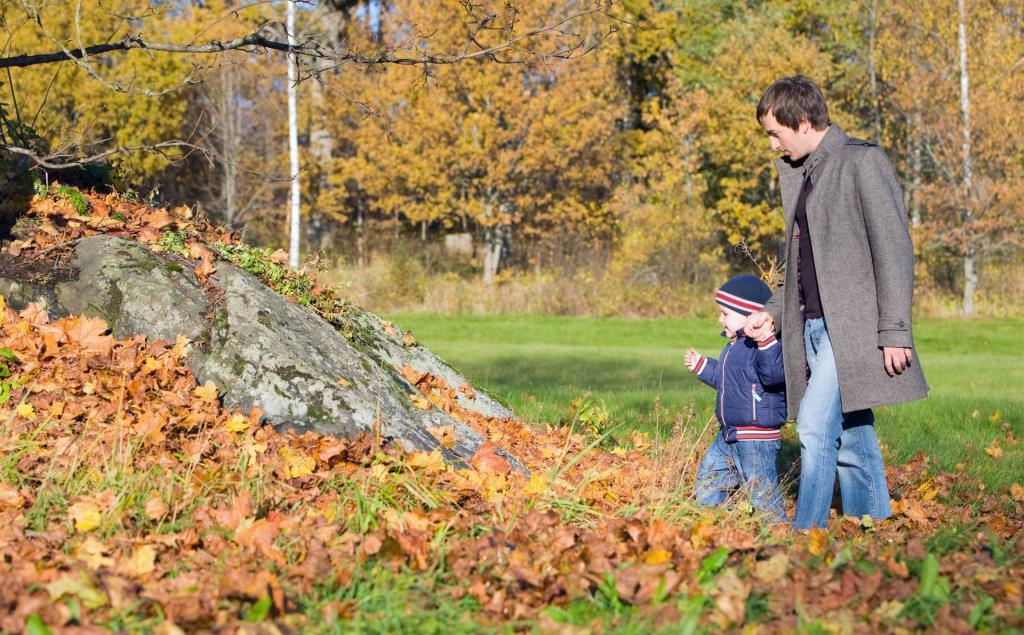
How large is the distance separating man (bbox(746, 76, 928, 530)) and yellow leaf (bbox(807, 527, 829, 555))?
0.50 meters

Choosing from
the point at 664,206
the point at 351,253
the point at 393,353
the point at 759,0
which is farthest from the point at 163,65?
the point at 393,353

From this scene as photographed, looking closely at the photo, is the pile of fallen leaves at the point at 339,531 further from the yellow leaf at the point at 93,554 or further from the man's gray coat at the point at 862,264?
the man's gray coat at the point at 862,264

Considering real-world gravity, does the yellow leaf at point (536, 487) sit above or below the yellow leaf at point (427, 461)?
below

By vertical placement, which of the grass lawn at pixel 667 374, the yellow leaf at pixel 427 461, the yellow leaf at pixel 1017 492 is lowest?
the grass lawn at pixel 667 374

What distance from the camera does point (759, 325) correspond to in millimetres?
4672

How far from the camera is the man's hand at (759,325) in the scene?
4.68m

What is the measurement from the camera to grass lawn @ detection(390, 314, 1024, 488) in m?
7.53

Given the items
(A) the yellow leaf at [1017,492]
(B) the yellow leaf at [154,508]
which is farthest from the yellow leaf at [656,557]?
(A) the yellow leaf at [1017,492]

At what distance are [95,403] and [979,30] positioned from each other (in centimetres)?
2321

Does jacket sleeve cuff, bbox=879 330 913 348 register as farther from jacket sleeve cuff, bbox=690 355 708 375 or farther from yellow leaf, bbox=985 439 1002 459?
yellow leaf, bbox=985 439 1002 459

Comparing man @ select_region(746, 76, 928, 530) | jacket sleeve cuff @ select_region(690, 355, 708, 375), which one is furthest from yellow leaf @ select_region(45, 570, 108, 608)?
jacket sleeve cuff @ select_region(690, 355, 708, 375)

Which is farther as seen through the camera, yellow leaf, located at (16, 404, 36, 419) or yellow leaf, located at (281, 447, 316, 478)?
yellow leaf, located at (16, 404, 36, 419)

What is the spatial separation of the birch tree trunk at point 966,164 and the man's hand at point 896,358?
20230mm

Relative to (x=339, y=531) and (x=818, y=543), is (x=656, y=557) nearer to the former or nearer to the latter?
(x=818, y=543)
